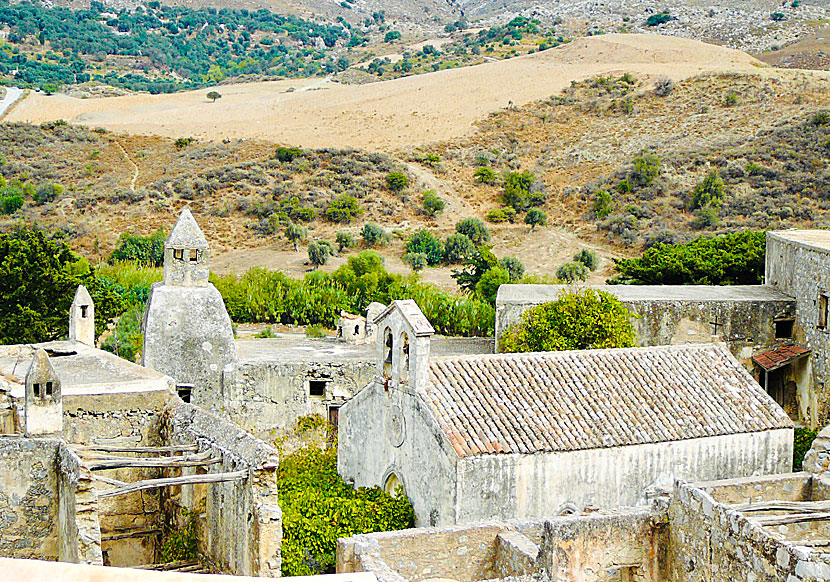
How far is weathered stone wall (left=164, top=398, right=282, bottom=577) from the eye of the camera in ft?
48.0

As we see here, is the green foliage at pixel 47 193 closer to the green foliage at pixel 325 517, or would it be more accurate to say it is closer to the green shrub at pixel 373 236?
the green shrub at pixel 373 236

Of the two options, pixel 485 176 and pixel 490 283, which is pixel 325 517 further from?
pixel 485 176

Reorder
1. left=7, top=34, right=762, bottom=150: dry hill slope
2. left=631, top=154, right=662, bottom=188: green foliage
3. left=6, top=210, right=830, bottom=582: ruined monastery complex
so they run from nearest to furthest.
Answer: left=6, top=210, right=830, bottom=582: ruined monastery complex → left=631, top=154, right=662, bottom=188: green foliage → left=7, top=34, right=762, bottom=150: dry hill slope

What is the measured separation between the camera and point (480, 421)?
18.4m

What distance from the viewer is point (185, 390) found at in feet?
84.4

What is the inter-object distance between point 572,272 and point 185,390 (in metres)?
26.4

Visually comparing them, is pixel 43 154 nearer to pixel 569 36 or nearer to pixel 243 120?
pixel 243 120

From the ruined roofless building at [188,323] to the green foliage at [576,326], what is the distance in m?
6.87

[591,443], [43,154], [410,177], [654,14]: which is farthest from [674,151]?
[654,14]

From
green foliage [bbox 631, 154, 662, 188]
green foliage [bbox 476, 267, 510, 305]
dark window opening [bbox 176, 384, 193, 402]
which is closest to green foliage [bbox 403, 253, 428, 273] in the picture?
green foliage [bbox 476, 267, 510, 305]

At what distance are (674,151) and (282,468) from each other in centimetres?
4865

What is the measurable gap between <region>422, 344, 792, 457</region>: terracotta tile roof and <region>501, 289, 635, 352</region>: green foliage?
13.9ft

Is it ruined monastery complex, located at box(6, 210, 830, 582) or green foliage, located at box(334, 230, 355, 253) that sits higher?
green foliage, located at box(334, 230, 355, 253)

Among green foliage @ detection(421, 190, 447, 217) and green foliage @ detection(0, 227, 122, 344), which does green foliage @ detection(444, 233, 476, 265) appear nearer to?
green foliage @ detection(421, 190, 447, 217)
